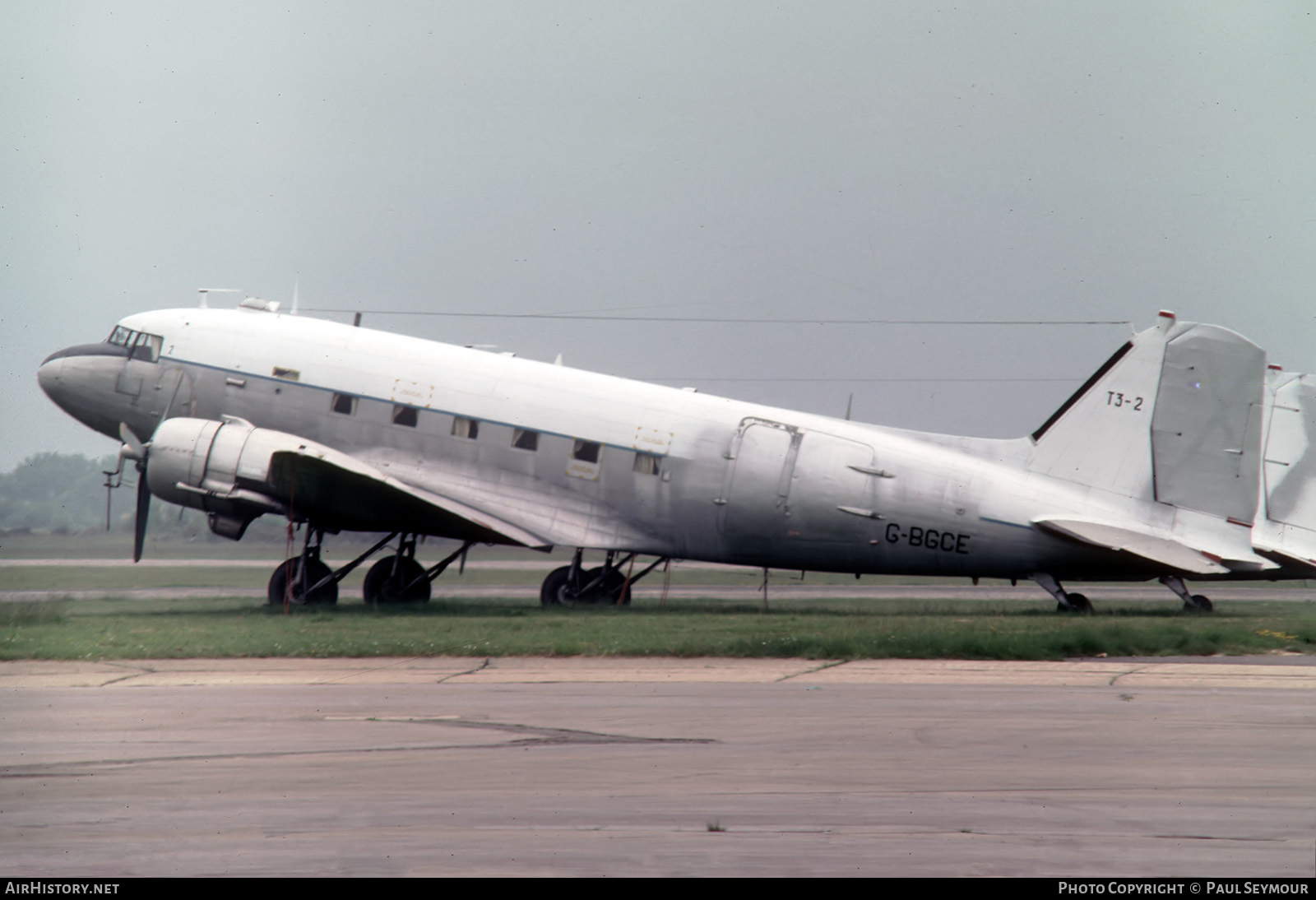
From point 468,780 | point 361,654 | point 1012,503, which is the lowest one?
point 361,654

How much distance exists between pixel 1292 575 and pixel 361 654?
17.3 meters

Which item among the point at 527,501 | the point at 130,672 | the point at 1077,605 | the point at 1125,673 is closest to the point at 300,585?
the point at 527,501

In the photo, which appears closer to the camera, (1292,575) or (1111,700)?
(1111,700)

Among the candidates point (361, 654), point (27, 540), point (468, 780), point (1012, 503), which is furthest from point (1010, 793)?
point (27, 540)

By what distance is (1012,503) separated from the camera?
74.0 feet

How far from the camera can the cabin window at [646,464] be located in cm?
2416

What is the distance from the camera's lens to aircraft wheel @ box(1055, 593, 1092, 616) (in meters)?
23.3

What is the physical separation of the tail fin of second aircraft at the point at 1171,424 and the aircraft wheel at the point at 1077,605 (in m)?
2.29

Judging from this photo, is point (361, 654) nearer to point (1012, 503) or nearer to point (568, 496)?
point (568, 496)

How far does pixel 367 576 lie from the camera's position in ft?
83.4

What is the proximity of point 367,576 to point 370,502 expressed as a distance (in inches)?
93.1

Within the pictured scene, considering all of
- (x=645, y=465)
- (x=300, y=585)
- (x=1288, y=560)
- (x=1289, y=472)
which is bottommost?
(x=300, y=585)

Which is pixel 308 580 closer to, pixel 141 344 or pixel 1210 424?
pixel 141 344

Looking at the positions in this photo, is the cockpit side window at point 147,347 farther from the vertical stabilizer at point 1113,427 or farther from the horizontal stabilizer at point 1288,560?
the horizontal stabilizer at point 1288,560
